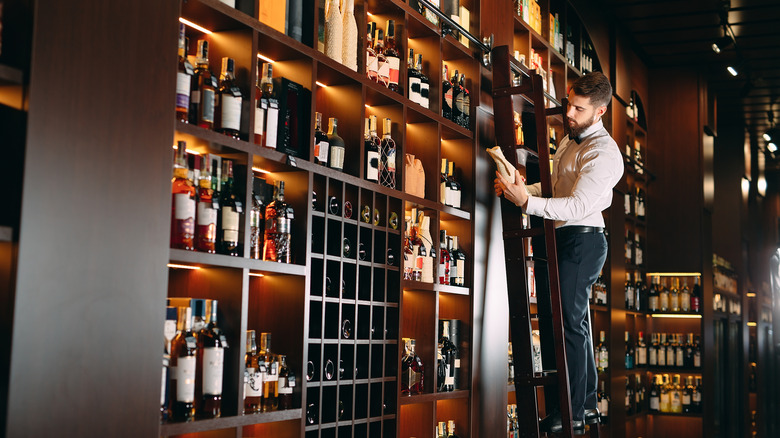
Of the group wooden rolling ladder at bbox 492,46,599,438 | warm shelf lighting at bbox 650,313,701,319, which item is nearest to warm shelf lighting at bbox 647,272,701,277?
warm shelf lighting at bbox 650,313,701,319

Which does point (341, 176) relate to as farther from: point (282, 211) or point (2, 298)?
point (2, 298)

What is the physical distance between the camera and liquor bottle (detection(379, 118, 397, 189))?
11.3 feet

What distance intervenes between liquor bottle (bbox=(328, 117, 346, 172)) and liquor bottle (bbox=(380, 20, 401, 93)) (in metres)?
0.48

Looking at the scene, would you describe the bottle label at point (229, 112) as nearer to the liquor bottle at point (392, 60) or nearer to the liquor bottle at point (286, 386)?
the liquor bottle at point (286, 386)

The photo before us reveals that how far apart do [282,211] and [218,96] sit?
1.52 feet

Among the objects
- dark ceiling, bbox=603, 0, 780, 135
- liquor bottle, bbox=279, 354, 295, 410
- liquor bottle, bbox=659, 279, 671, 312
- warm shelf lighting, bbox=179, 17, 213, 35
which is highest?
dark ceiling, bbox=603, 0, 780, 135

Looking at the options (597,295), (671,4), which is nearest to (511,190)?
(597,295)

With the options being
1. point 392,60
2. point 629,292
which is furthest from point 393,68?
point 629,292

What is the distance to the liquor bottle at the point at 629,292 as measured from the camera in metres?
7.10

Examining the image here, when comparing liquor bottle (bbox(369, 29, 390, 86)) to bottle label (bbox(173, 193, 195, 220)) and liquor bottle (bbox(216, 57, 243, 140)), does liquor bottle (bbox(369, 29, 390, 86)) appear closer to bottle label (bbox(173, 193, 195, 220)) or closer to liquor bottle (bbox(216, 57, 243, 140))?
liquor bottle (bbox(216, 57, 243, 140))

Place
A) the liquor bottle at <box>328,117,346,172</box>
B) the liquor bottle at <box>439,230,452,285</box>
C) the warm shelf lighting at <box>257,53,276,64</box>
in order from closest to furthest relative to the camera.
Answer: the warm shelf lighting at <box>257,53,276,64</box> < the liquor bottle at <box>328,117,346,172</box> < the liquor bottle at <box>439,230,452,285</box>

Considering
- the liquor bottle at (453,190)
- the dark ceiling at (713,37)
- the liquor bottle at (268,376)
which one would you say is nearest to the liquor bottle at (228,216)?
the liquor bottle at (268,376)

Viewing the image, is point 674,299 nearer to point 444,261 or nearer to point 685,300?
point 685,300

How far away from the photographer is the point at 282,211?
9.23 ft
